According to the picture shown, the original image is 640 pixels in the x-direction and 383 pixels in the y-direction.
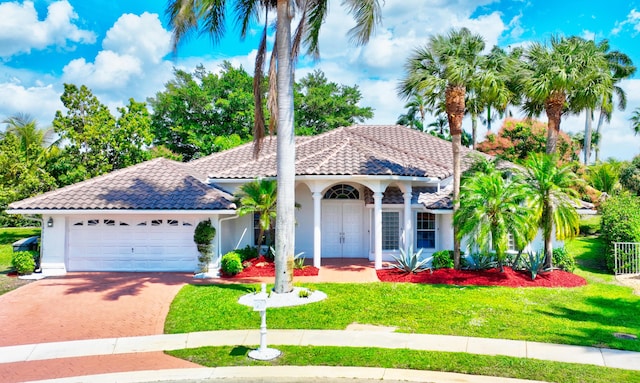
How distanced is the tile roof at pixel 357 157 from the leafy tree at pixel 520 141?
32.5 feet

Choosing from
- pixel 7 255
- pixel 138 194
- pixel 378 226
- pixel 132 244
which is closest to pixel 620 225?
pixel 378 226

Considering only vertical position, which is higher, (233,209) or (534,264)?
(233,209)

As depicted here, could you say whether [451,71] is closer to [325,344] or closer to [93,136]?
[325,344]

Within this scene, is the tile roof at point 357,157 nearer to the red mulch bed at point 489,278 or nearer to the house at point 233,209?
the house at point 233,209

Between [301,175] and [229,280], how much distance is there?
4.63 m

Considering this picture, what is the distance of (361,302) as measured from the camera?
13625 mm

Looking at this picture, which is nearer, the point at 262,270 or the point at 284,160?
the point at 284,160

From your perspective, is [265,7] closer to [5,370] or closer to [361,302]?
[361,302]

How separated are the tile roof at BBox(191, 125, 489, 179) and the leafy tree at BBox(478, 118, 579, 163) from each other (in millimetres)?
9913

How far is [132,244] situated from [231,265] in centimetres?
423

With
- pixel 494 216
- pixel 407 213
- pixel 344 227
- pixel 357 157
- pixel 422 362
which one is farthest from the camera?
pixel 344 227

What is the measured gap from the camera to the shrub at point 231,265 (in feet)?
58.0

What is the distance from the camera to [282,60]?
1448 cm

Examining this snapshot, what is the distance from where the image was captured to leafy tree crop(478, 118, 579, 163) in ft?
107
